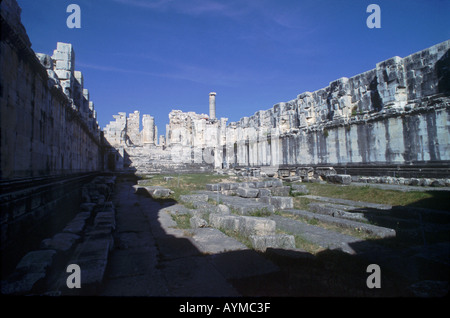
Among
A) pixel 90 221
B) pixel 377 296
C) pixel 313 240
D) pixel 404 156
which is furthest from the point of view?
pixel 404 156

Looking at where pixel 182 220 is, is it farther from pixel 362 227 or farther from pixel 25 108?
pixel 362 227

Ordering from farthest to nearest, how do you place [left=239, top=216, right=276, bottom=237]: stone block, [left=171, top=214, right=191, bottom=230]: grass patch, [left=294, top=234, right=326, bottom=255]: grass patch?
[left=171, top=214, right=191, bottom=230]: grass patch → [left=239, top=216, right=276, bottom=237]: stone block → [left=294, top=234, right=326, bottom=255]: grass patch

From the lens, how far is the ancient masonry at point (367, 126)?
33.2 ft

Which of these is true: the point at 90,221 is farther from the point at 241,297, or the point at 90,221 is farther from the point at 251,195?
the point at 251,195

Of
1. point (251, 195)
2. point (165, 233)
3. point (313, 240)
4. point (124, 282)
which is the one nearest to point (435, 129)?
point (251, 195)

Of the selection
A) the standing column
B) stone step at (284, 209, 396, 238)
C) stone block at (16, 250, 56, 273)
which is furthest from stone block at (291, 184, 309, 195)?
the standing column

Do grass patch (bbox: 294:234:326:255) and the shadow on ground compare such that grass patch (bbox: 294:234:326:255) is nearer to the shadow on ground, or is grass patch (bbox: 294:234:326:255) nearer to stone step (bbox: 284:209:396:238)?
the shadow on ground

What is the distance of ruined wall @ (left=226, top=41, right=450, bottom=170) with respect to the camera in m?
10.1

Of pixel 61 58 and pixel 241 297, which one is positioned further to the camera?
pixel 61 58

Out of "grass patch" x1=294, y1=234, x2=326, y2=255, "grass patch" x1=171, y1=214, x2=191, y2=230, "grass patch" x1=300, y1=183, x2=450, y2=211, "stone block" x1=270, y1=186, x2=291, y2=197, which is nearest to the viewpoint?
"grass patch" x1=294, y1=234, x2=326, y2=255

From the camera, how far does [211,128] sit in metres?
29.1

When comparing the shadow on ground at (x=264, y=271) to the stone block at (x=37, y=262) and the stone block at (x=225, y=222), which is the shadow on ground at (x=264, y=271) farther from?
the stone block at (x=225, y=222)

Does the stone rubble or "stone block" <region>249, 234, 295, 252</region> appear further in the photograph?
"stone block" <region>249, 234, 295, 252</region>
